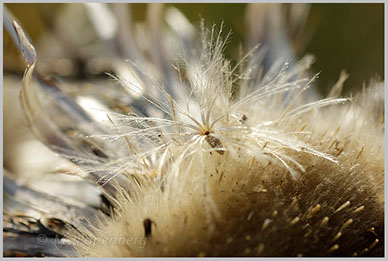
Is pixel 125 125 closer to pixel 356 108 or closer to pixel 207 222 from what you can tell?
pixel 207 222

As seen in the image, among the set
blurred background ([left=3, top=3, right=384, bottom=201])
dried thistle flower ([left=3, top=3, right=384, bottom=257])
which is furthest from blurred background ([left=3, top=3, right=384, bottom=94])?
dried thistle flower ([left=3, top=3, right=384, bottom=257])

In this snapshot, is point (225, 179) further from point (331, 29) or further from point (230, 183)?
point (331, 29)

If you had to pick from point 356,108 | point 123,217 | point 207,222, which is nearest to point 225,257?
point 207,222

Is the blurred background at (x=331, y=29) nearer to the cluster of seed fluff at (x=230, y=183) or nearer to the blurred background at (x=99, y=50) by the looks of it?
the blurred background at (x=99, y=50)

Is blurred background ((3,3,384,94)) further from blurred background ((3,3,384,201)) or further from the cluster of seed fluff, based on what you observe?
the cluster of seed fluff

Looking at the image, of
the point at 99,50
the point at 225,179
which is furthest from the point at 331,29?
the point at 225,179

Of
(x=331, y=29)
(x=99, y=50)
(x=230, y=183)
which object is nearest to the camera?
(x=230, y=183)

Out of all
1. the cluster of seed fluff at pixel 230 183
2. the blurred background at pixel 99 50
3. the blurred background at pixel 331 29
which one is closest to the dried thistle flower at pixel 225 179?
the cluster of seed fluff at pixel 230 183

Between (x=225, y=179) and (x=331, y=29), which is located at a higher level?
(x=331, y=29)

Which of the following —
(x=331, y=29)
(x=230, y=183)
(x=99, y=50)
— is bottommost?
(x=230, y=183)
